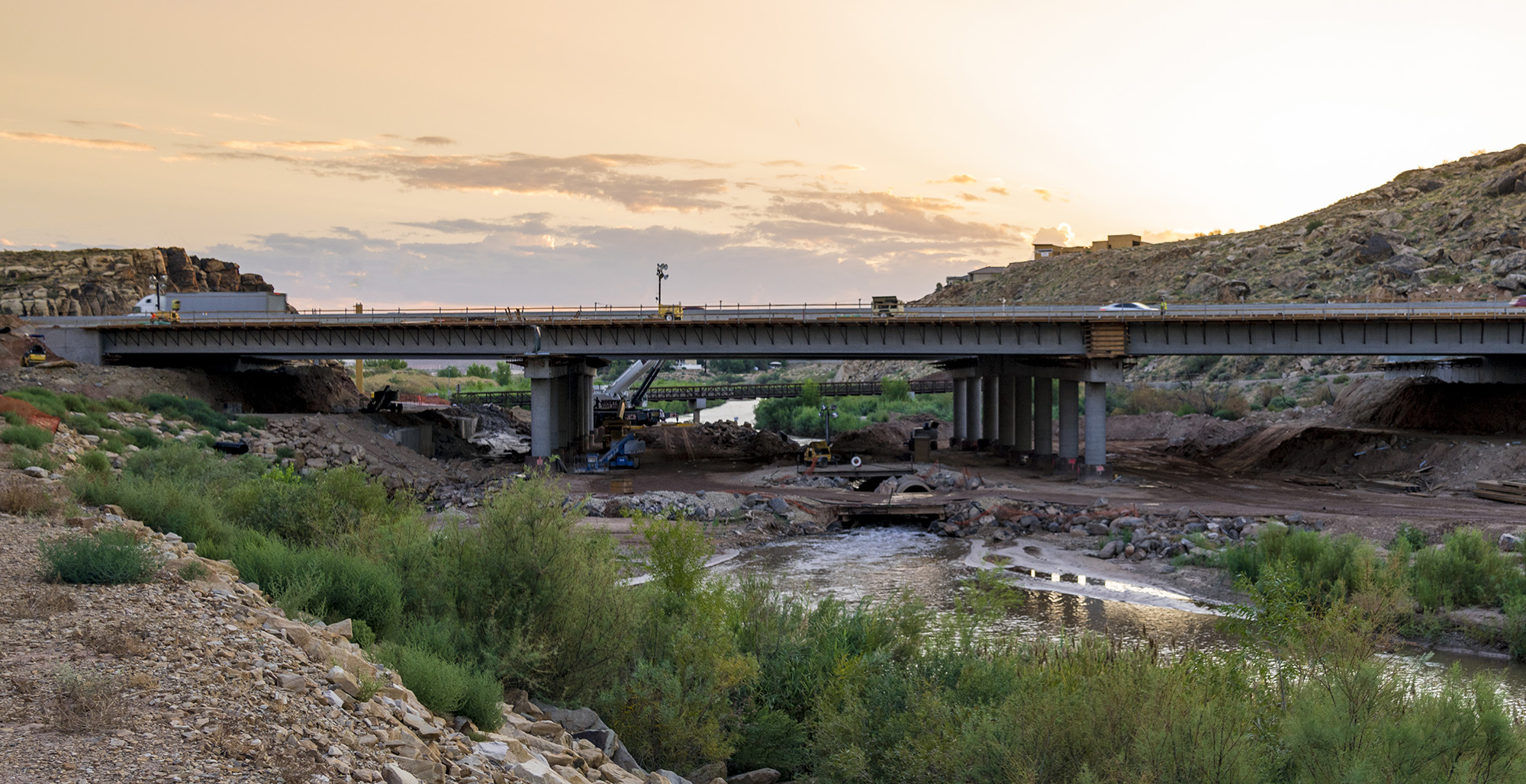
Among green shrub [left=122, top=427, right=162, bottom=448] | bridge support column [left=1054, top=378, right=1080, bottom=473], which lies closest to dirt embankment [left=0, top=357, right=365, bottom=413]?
green shrub [left=122, top=427, right=162, bottom=448]

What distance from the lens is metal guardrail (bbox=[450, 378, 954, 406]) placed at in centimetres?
11381

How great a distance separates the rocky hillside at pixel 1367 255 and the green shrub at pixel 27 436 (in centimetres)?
8912

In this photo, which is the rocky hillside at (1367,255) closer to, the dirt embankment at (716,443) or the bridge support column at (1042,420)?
the bridge support column at (1042,420)

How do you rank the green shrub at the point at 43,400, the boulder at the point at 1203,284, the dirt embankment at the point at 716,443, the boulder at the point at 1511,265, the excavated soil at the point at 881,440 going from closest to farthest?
the green shrub at the point at 43,400, the excavated soil at the point at 881,440, the dirt embankment at the point at 716,443, the boulder at the point at 1511,265, the boulder at the point at 1203,284

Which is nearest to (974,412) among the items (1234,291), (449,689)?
(1234,291)

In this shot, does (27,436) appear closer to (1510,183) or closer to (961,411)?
(961,411)

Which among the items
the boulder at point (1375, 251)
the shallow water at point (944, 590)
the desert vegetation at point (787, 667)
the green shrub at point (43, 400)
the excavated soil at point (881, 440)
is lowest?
the shallow water at point (944, 590)

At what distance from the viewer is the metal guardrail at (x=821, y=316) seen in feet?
173

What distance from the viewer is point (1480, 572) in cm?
2920

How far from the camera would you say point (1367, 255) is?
104000 mm

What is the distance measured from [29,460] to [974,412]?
6365 cm

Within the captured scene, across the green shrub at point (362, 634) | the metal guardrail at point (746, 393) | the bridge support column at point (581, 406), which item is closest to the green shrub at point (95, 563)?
the green shrub at point (362, 634)

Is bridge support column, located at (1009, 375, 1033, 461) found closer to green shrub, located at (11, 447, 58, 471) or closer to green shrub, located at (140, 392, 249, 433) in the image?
green shrub, located at (140, 392, 249, 433)

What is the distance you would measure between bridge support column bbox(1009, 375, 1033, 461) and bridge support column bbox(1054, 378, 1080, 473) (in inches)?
244
